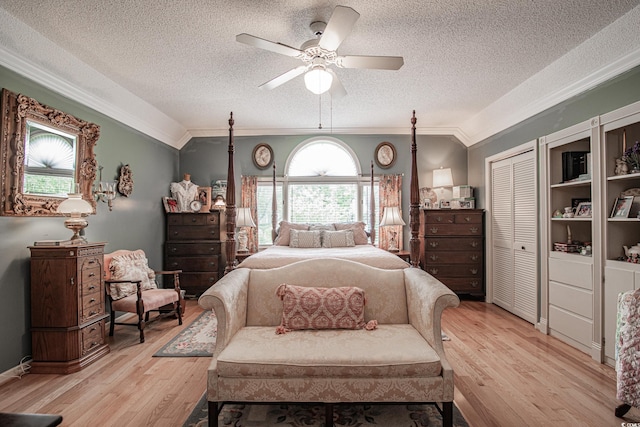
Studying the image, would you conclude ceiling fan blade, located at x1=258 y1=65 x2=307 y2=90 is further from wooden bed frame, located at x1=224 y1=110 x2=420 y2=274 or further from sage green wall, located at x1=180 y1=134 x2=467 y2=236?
sage green wall, located at x1=180 y1=134 x2=467 y2=236

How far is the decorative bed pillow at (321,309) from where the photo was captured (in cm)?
232

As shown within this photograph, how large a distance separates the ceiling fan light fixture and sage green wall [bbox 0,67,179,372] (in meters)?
2.42

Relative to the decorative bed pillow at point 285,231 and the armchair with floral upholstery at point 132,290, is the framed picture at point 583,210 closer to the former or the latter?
the decorative bed pillow at point 285,231

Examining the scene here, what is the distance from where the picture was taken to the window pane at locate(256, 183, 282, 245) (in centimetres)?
581

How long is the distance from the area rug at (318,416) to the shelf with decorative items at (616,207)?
70.3 inches

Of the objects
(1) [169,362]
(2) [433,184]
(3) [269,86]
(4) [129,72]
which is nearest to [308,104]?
(3) [269,86]

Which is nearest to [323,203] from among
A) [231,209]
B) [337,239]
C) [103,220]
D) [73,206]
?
[337,239]

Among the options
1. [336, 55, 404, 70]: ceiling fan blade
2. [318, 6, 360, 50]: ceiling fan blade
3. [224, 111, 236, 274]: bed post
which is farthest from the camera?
[224, 111, 236, 274]: bed post

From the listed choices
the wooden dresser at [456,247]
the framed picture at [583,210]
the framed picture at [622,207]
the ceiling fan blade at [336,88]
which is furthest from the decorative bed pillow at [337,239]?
the framed picture at [622,207]

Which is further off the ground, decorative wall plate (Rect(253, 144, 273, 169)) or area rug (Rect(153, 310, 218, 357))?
decorative wall plate (Rect(253, 144, 273, 169))

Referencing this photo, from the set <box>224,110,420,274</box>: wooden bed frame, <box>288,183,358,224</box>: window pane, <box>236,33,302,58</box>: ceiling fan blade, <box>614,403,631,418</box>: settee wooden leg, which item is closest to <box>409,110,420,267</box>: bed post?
<box>224,110,420,274</box>: wooden bed frame

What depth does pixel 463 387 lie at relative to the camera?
8.20 feet

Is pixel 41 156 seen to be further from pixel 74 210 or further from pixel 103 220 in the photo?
pixel 103 220

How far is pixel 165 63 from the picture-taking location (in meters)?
3.26
